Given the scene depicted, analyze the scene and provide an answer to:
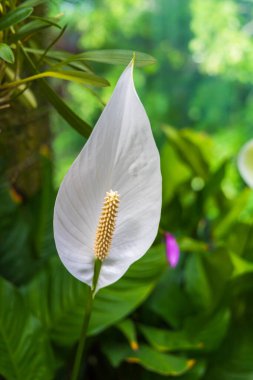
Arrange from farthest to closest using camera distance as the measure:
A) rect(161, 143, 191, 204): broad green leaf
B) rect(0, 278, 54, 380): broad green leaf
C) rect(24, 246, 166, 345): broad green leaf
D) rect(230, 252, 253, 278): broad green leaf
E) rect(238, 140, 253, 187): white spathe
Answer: rect(161, 143, 191, 204): broad green leaf < rect(238, 140, 253, 187): white spathe < rect(230, 252, 253, 278): broad green leaf < rect(24, 246, 166, 345): broad green leaf < rect(0, 278, 54, 380): broad green leaf

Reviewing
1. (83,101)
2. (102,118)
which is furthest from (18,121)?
(83,101)

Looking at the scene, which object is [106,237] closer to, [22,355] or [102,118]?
[102,118]

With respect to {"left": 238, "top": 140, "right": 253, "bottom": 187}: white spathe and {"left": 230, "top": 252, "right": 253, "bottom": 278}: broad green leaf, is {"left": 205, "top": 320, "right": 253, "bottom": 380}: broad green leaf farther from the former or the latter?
{"left": 238, "top": 140, "right": 253, "bottom": 187}: white spathe

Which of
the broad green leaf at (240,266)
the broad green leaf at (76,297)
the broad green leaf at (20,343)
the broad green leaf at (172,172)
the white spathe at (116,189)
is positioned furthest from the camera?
the broad green leaf at (172,172)

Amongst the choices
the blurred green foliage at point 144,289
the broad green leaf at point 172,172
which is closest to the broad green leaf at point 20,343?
the blurred green foliage at point 144,289

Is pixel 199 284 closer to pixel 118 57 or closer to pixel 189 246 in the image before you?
pixel 189 246

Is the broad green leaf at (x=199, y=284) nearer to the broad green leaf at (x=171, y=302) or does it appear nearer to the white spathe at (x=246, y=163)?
the broad green leaf at (x=171, y=302)

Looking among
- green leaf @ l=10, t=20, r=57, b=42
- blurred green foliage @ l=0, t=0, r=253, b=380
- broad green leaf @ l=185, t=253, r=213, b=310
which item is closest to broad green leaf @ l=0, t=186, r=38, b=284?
blurred green foliage @ l=0, t=0, r=253, b=380
